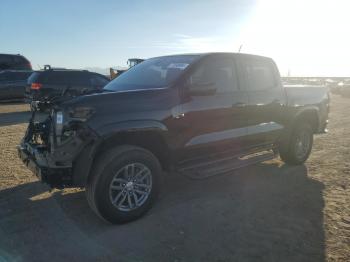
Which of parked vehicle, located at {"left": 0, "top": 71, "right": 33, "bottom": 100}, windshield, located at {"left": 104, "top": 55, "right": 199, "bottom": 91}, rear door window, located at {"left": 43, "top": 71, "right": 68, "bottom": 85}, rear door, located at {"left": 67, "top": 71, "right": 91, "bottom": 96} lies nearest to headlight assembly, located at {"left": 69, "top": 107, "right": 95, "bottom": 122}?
windshield, located at {"left": 104, "top": 55, "right": 199, "bottom": 91}

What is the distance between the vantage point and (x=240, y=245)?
383cm

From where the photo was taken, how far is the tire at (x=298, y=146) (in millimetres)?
6758

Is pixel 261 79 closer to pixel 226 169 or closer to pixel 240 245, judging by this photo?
pixel 226 169

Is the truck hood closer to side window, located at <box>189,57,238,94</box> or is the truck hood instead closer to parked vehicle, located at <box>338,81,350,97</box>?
side window, located at <box>189,57,238,94</box>

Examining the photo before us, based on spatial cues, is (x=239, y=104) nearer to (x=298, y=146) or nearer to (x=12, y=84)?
(x=298, y=146)

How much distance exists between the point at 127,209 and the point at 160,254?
0.86 m

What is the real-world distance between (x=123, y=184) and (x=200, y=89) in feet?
4.99

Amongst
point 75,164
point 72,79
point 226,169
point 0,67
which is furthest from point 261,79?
point 0,67

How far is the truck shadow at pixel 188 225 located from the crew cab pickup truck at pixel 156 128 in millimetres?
387

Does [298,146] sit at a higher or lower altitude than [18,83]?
lower

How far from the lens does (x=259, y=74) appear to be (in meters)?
6.03

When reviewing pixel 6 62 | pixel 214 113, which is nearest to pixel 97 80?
pixel 6 62

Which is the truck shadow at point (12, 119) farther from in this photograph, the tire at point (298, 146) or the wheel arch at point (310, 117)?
the wheel arch at point (310, 117)

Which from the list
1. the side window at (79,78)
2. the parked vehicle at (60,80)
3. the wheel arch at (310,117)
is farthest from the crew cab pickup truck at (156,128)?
the side window at (79,78)
